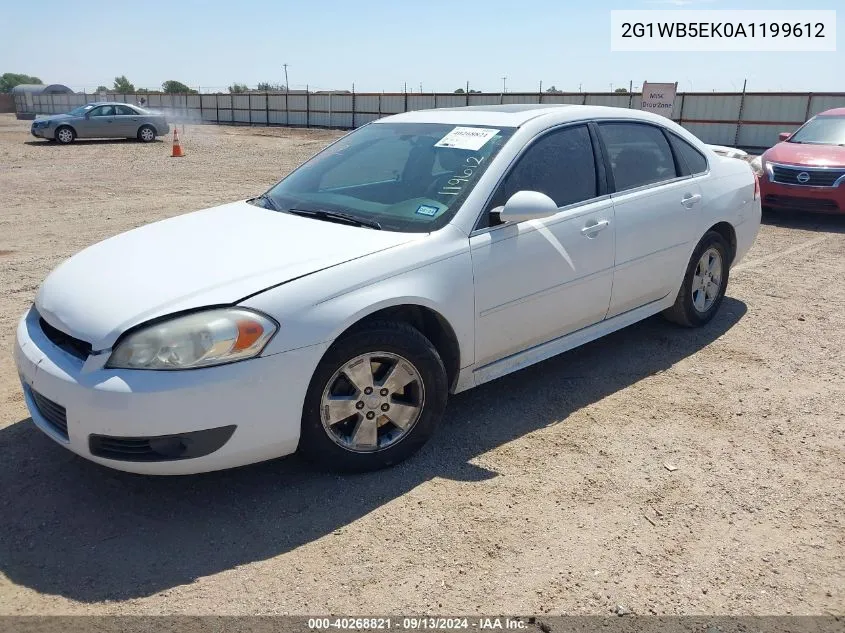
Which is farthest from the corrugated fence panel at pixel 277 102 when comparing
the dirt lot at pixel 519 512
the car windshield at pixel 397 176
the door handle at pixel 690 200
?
the door handle at pixel 690 200

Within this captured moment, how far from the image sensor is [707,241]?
5.27 metres

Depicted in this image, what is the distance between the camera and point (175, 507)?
3.22 metres

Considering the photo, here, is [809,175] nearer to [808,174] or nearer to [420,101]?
[808,174]

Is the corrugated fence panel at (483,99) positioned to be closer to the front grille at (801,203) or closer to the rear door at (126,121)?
the rear door at (126,121)

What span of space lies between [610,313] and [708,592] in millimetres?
2129

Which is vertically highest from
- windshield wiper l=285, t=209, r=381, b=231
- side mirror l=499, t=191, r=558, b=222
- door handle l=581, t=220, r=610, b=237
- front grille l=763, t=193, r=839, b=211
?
side mirror l=499, t=191, r=558, b=222

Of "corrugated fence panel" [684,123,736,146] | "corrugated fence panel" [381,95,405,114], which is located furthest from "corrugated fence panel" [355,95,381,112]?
"corrugated fence panel" [684,123,736,146]

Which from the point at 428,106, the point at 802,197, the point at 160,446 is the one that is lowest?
the point at 160,446

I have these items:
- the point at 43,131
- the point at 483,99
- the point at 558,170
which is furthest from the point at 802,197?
the point at 483,99

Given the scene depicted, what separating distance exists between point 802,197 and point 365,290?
8723mm

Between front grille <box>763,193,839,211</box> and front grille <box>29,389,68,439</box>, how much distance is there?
975 cm

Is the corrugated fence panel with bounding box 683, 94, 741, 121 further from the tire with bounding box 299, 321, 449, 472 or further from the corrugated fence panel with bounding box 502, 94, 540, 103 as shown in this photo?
the tire with bounding box 299, 321, 449, 472

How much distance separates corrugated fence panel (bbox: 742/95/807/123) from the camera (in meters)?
21.6

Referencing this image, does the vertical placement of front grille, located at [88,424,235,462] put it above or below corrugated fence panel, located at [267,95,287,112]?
below
